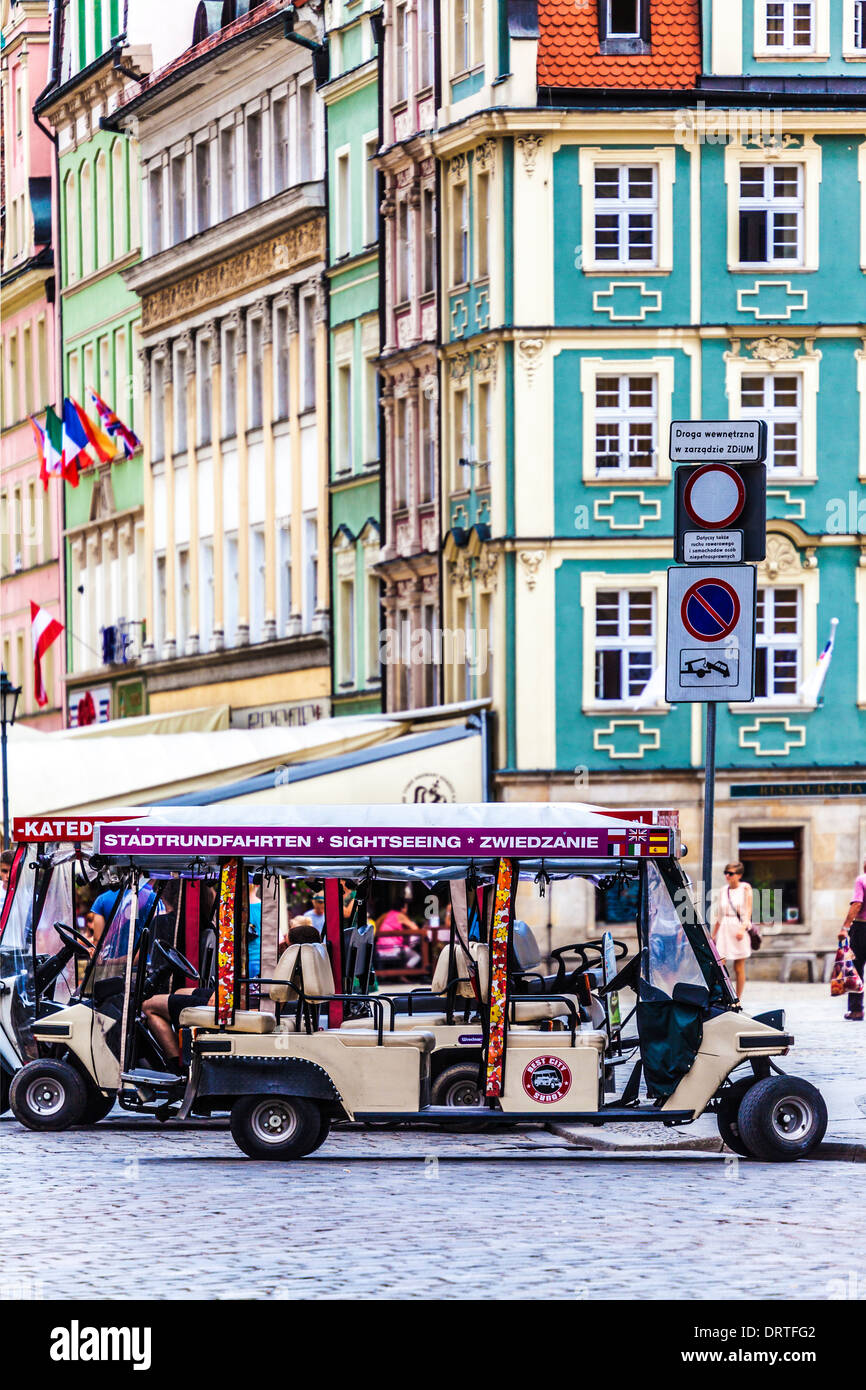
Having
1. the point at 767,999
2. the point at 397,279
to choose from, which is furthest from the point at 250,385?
the point at 767,999

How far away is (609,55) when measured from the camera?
139 ft

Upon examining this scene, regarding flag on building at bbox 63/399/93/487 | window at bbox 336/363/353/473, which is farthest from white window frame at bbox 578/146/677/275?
flag on building at bbox 63/399/93/487

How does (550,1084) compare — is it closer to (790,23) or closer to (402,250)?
(790,23)

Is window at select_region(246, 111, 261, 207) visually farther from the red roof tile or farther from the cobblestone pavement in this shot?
the cobblestone pavement

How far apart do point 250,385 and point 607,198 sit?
13.4 m

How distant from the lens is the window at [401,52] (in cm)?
4666

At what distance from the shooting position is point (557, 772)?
4209 cm

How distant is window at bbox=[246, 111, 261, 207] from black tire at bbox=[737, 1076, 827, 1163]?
37.8 meters

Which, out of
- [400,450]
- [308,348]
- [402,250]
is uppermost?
[402,250]

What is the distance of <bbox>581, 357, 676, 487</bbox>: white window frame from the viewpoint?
42250mm

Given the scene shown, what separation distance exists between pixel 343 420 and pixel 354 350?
133 centimetres

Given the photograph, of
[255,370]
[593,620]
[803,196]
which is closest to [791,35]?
[803,196]

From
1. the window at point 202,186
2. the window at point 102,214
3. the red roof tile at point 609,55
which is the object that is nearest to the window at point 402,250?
the red roof tile at point 609,55
